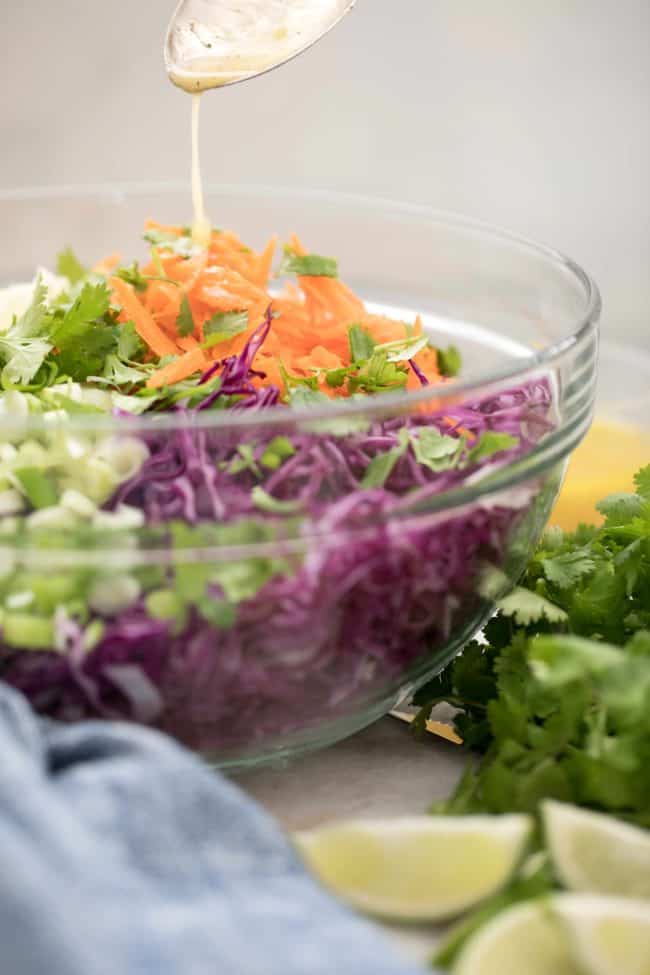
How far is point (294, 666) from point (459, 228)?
913 mm

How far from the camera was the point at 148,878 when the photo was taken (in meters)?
0.87

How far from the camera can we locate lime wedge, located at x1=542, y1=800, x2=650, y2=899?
99 centimetres

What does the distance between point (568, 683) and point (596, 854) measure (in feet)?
0.53

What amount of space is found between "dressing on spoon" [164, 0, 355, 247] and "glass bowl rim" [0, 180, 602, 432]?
30 centimetres

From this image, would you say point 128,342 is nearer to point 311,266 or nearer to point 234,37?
point 311,266

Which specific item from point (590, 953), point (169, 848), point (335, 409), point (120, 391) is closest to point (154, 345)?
point (120, 391)

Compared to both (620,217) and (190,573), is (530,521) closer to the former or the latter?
→ (190,573)

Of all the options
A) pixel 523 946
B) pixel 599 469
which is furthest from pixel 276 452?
pixel 599 469

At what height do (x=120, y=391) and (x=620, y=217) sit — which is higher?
(x=120, y=391)

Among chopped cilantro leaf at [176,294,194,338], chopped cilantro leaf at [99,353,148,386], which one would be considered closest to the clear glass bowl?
chopped cilantro leaf at [99,353,148,386]

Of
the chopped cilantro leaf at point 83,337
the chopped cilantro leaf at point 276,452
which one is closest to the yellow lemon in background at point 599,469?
the chopped cilantro leaf at point 83,337

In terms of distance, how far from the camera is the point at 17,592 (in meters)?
1.02

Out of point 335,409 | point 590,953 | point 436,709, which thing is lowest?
point 436,709

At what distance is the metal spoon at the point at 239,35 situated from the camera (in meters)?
1.61
